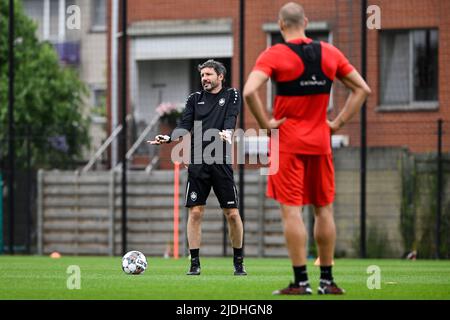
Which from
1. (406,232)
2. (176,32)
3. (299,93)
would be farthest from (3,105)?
(299,93)

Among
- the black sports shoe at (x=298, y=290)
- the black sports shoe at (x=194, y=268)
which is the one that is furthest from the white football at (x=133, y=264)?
the black sports shoe at (x=298, y=290)

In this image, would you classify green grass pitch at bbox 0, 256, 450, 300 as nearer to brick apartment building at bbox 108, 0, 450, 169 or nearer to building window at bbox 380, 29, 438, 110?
brick apartment building at bbox 108, 0, 450, 169

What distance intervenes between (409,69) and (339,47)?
143cm

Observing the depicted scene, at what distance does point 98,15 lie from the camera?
31.6 m

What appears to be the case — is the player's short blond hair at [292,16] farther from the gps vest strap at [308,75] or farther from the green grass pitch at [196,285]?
the green grass pitch at [196,285]

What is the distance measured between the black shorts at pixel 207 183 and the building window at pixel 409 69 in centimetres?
860

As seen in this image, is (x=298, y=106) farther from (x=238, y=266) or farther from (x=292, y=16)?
(x=238, y=266)

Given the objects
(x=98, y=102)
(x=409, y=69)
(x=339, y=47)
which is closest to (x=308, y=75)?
(x=339, y=47)

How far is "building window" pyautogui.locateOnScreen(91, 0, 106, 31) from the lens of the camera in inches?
1211

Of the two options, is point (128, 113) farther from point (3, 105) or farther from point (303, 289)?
point (303, 289)

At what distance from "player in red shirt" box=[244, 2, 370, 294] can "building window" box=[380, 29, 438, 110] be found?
11071 millimetres

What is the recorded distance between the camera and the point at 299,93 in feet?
24.9

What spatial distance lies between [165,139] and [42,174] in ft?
29.7

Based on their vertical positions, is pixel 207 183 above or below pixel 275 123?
below
